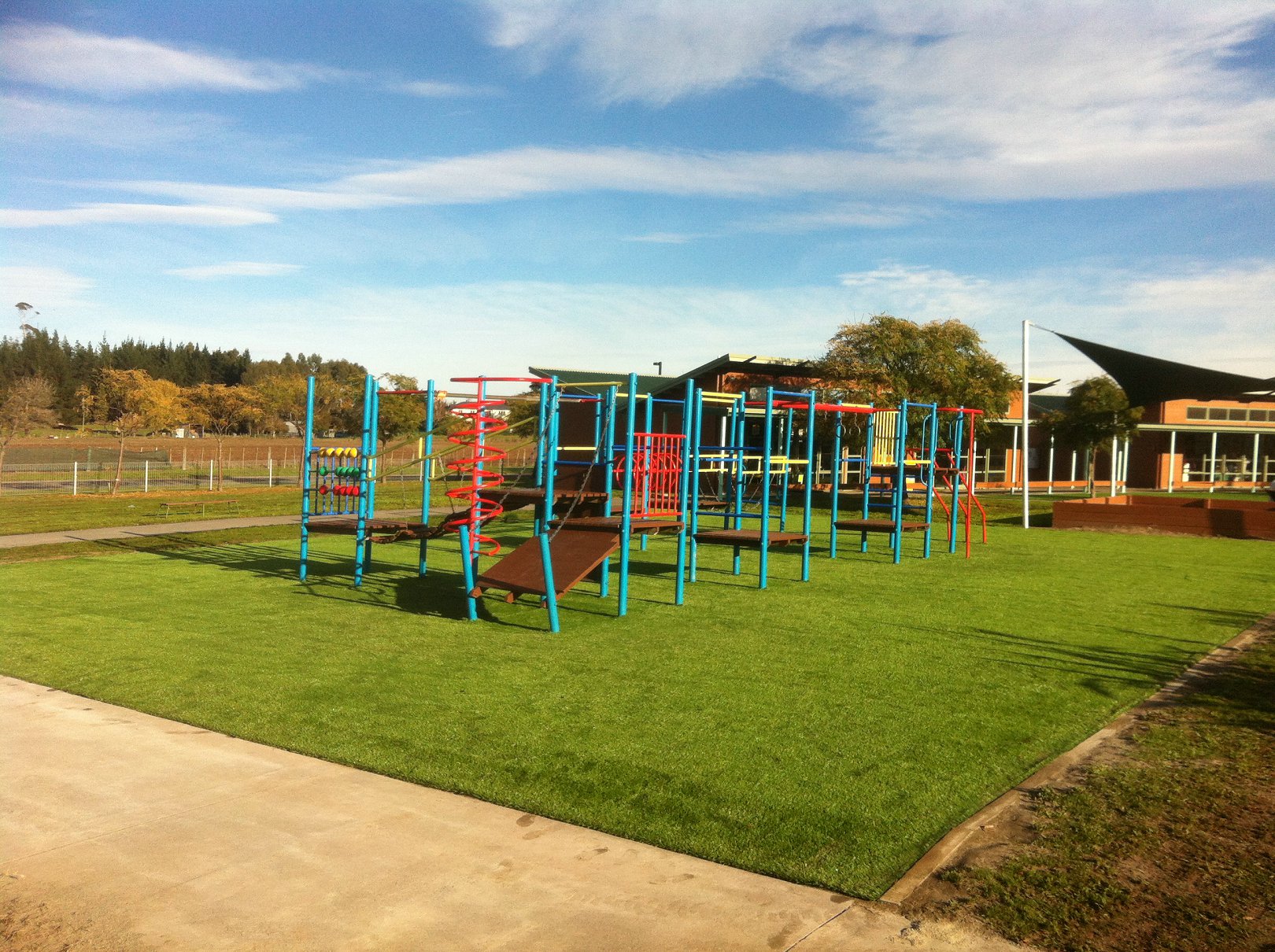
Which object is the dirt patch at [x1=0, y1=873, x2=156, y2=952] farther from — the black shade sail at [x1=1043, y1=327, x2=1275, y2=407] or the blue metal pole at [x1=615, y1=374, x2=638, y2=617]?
the black shade sail at [x1=1043, y1=327, x2=1275, y2=407]

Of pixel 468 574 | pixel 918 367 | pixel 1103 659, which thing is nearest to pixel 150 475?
pixel 918 367

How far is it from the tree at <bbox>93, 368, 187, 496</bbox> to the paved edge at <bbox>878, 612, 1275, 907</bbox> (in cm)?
3939

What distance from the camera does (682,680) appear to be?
272 inches

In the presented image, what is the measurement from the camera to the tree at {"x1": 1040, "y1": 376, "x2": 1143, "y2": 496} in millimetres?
29016

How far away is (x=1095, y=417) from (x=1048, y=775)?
27044mm

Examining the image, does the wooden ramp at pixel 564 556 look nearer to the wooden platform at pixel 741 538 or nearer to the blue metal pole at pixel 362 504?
the wooden platform at pixel 741 538

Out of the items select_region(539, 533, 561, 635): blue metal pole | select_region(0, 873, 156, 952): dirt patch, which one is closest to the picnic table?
select_region(539, 533, 561, 635): blue metal pole

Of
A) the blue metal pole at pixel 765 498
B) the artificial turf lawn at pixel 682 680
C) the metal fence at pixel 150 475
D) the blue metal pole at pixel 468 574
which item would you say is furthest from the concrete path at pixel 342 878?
the metal fence at pixel 150 475

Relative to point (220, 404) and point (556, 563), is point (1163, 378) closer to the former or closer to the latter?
point (556, 563)

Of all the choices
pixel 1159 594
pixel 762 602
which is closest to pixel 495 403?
pixel 762 602

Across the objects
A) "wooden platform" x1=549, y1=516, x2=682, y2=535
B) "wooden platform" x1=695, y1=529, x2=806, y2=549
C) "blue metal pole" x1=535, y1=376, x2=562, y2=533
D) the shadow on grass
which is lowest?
the shadow on grass

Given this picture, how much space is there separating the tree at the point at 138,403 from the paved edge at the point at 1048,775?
39.4m

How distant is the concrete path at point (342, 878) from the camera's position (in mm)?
3264

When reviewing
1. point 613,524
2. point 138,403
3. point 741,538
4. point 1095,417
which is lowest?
point 741,538
